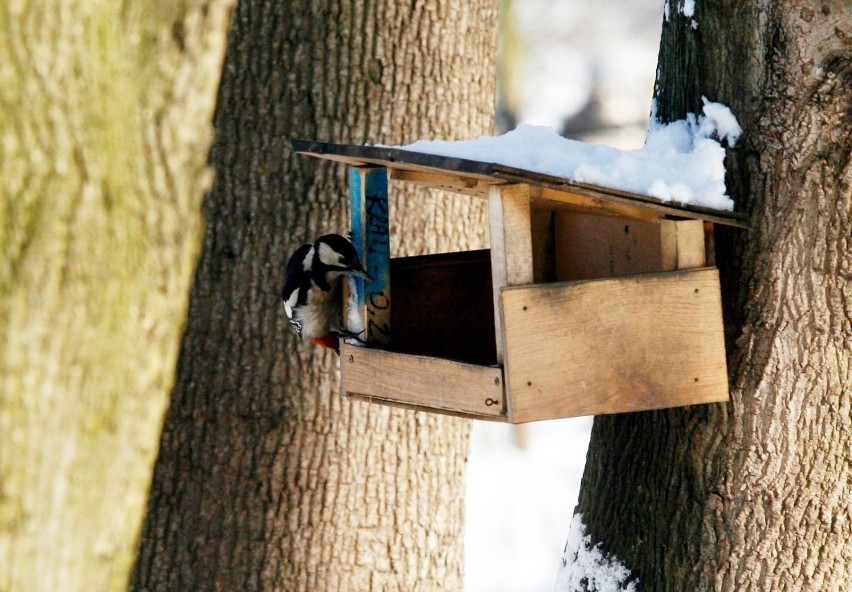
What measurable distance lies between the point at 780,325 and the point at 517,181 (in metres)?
0.82

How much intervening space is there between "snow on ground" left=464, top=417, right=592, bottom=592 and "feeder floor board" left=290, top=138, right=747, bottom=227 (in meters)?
4.29

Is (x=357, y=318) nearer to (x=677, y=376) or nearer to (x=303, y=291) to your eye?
(x=303, y=291)

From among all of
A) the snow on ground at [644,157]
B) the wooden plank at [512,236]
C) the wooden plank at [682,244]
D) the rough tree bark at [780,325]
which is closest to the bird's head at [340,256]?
the snow on ground at [644,157]

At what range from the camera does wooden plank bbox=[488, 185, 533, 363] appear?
7.64 ft

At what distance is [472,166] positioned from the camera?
2.23m

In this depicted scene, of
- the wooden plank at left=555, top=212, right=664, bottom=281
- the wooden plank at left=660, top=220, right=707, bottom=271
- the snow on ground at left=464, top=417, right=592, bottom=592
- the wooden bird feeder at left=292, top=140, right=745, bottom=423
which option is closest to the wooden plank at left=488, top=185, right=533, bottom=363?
the wooden bird feeder at left=292, top=140, right=745, bottom=423

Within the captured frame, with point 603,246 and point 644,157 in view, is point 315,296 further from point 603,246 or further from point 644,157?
point 644,157

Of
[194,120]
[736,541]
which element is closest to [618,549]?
[736,541]

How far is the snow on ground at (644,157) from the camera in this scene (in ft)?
7.64

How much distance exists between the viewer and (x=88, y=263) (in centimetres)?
179

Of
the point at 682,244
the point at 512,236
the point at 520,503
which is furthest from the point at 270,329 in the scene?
the point at 520,503

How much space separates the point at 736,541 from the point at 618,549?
0.40 m

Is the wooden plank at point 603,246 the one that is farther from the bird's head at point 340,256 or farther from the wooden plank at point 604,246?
the bird's head at point 340,256

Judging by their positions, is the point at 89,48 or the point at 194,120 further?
the point at 194,120
